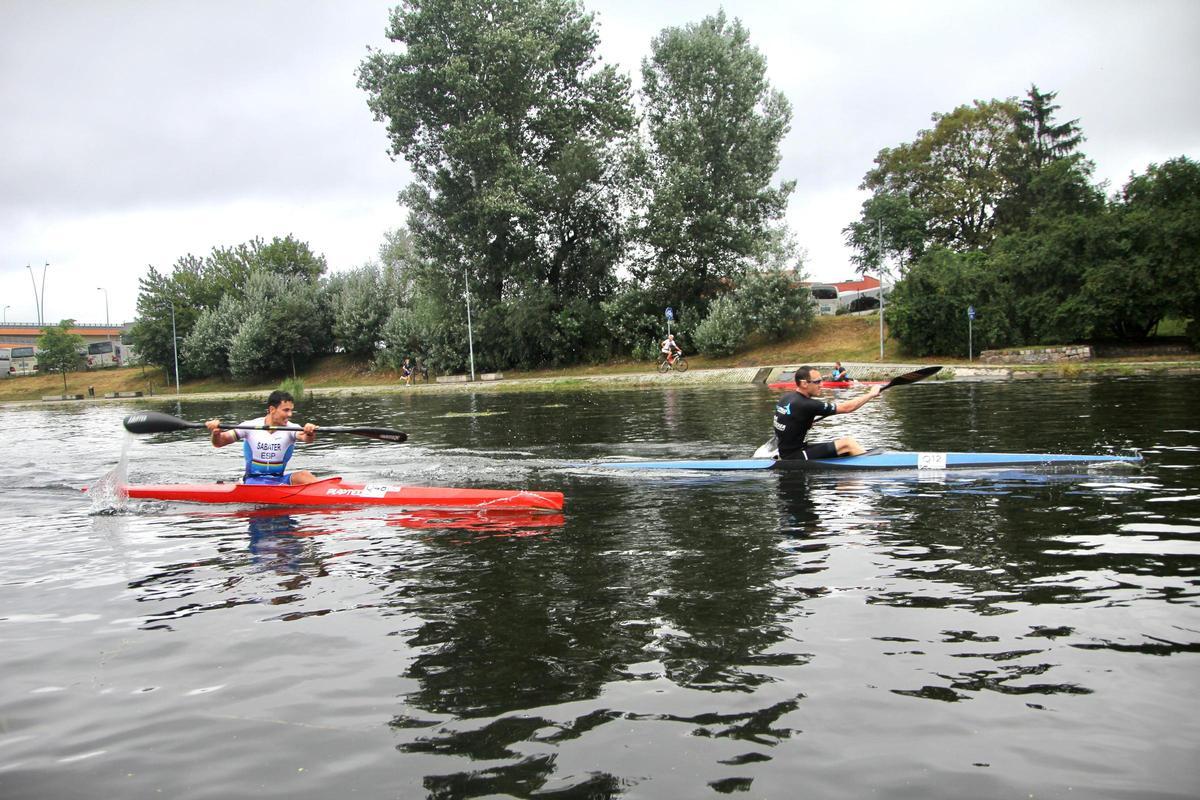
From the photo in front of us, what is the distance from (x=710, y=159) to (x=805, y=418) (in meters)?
35.6

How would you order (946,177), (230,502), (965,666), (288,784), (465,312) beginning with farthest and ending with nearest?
(946,177) → (465,312) → (230,502) → (965,666) → (288,784)

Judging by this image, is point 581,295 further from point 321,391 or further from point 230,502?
point 230,502

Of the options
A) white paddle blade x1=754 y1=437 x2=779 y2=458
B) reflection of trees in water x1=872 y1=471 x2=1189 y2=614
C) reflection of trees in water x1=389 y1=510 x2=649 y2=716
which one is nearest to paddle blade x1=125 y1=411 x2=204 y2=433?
reflection of trees in water x1=389 y1=510 x2=649 y2=716

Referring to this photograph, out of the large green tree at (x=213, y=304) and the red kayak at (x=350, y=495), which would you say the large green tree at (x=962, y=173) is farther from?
the red kayak at (x=350, y=495)

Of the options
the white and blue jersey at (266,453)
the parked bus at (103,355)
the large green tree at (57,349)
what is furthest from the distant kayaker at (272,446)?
the parked bus at (103,355)

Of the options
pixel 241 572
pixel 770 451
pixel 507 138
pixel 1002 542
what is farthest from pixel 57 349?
pixel 1002 542

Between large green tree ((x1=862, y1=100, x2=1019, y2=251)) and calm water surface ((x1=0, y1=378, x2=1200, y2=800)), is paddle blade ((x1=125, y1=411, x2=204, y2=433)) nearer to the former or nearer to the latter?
calm water surface ((x1=0, y1=378, x2=1200, y2=800))

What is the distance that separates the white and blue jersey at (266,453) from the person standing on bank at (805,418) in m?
6.61

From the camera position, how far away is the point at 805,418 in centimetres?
1186

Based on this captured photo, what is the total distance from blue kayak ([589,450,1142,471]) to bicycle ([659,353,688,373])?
2846 centimetres

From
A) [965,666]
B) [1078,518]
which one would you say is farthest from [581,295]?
[965,666]

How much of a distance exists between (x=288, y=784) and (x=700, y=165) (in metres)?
42.6

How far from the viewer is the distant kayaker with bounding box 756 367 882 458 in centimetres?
1166

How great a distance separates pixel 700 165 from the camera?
1722 inches
